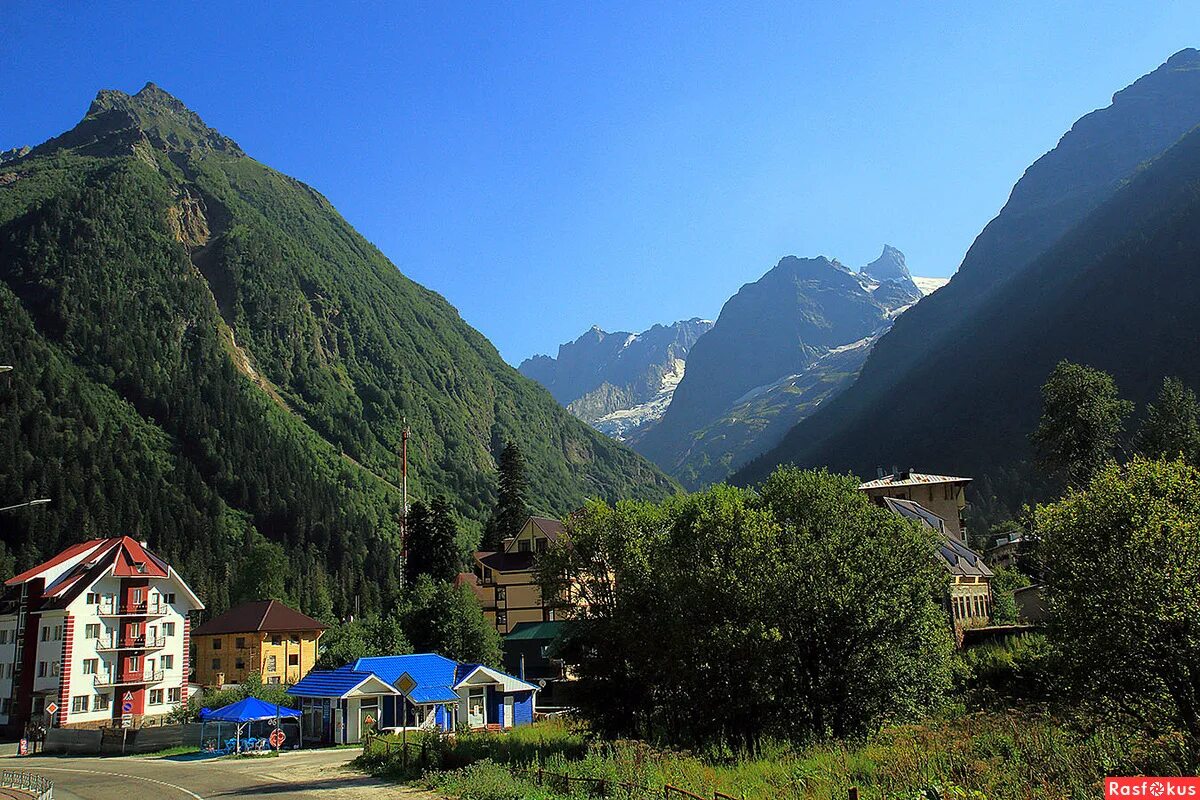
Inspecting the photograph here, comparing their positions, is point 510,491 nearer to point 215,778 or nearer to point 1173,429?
point 1173,429

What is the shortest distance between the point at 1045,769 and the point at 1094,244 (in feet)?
698

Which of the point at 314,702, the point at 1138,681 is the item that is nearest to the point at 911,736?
the point at 1138,681

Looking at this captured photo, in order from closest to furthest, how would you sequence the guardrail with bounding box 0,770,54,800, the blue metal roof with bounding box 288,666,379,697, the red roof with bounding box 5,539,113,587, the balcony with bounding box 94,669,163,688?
the guardrail with bounding box 0,770,54,800, the blue metal roof with bounding box 288,666,379,697, the balcony with bounding box 94,669,163,688, the red roof with bounding box 5,539,113,587

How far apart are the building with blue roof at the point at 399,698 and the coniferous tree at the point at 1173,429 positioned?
55.7 metres

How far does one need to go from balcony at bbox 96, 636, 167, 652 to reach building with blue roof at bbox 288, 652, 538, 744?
66.2 feet

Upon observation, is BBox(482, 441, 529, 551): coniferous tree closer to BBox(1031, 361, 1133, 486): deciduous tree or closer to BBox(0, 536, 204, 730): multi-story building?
BBox(0, 536, 204, 730): multi-story building

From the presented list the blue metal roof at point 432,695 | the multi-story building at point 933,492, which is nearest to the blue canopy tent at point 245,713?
the blue metal roof at point 432,695

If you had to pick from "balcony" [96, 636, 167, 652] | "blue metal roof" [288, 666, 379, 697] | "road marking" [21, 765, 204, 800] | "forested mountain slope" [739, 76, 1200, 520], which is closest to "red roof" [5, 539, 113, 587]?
"balcony" [96, 636, 167, 652]

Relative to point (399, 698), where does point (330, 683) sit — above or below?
above

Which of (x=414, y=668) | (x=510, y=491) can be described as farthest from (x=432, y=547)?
(x=414, y=668)

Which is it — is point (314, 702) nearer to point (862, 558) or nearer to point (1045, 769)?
point (862, 558)

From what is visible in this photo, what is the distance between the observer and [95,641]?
62.1 metres

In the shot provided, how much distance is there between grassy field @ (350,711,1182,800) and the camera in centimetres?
1933

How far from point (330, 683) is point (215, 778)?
15137 mm
